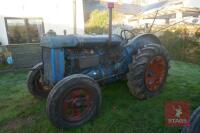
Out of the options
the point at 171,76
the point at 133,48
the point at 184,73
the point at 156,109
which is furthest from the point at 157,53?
the point at 184,73

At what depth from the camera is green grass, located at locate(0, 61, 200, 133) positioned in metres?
2.76

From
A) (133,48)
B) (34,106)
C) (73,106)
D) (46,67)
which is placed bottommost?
(34,106)

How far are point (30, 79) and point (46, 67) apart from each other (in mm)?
651

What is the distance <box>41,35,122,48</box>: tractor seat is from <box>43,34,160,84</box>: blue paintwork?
0.12 feet

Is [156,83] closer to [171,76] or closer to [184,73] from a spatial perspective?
[171,76]

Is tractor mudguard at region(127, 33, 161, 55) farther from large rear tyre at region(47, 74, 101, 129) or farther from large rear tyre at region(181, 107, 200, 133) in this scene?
large rear tyre at region(181, 107, 200, 133)

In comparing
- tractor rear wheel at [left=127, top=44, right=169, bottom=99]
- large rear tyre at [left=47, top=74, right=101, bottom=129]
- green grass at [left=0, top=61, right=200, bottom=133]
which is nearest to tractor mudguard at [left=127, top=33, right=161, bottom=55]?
tractor rear wheel at [left=127, top=44, right=169, bottom=99]

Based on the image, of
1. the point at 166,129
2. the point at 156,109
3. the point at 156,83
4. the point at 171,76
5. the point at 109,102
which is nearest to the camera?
the point at 166,129

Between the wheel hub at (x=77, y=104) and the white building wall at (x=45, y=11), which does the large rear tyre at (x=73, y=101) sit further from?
the white building wall at (x=45, y=11)

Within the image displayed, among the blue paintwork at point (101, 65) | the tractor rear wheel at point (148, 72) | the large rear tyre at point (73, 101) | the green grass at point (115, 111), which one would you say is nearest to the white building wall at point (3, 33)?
the green grass at point (115, 111)

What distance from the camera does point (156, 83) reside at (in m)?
3.73

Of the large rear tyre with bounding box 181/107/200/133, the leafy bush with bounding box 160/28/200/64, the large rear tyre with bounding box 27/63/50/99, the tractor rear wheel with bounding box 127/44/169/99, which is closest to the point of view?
the large rear tyre with bounding box 181/107/200/133

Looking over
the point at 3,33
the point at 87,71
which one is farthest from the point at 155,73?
the point at 3,33

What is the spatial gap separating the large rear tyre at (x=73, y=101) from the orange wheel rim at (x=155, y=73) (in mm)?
1118
